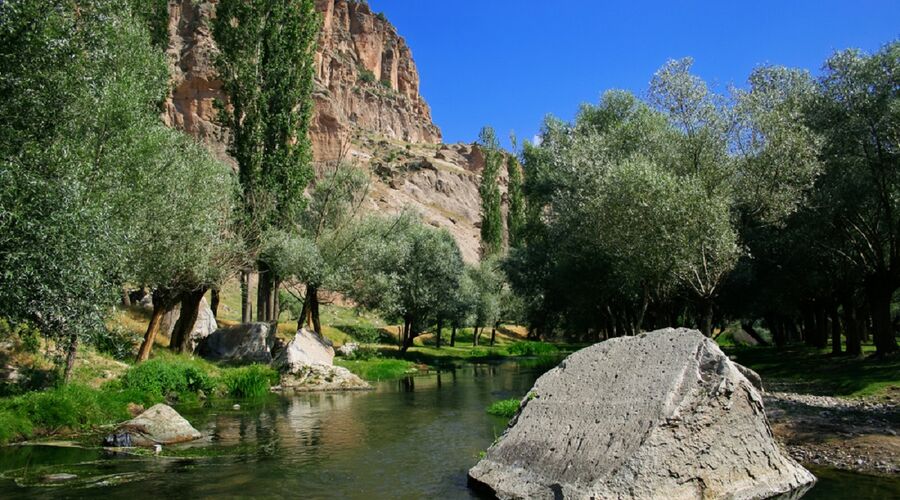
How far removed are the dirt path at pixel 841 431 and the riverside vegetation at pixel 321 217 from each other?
3797mm

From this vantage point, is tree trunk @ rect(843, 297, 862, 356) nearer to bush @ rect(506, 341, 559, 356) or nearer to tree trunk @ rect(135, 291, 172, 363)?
bush @ rect(506, 341, 559, 356)

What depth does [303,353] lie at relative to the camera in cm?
3703

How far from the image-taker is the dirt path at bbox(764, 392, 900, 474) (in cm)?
1502

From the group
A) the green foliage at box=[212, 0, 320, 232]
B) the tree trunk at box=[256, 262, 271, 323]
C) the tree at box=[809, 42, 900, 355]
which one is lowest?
the tree trunk at box=[256, 262, 271, 323]

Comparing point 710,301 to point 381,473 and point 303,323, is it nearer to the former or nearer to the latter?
point 381,473

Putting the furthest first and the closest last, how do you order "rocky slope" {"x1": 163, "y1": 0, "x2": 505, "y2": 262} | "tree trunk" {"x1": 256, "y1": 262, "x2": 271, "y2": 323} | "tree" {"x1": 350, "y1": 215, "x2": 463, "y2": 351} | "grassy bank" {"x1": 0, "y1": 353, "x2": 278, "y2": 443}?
"rocky slope" {"x1": 163, "y1": 0, "x2": 505, "y2": 262}, "tree" {"x1": 350, "y1": 215, "x2": 463, "y2": 351}, "tree trunk" {"x1": 256, "y1": 262, "x2": 271, "y2": 323}, "grassy bank" {"x1": 0, "y1": 353, "x2": 278, "y2": 443}

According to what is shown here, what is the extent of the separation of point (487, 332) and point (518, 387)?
59894 millimetres

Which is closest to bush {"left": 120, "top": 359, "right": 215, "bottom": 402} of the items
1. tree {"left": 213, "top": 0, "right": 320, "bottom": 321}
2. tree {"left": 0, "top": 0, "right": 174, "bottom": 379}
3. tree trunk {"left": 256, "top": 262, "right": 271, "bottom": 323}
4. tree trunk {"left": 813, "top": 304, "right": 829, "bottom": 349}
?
tree {"left": 0, "top": 0, "right": 174, "bottom": 379}

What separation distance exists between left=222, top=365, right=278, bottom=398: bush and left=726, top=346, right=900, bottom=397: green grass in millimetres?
24713

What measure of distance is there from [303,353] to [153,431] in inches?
728

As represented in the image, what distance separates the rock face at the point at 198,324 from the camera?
126ft

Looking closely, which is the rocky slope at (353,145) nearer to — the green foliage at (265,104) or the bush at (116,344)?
the green foliage at (265,104)

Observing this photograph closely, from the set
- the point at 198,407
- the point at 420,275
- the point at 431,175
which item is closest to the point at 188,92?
the point at 431,175

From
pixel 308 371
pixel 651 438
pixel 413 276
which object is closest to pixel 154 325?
pixel 308 371
